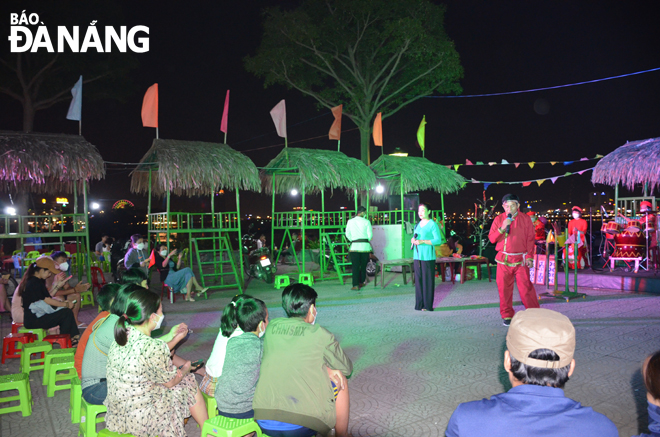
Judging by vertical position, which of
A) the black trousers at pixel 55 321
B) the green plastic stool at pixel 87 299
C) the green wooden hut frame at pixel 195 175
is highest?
the green wooden hut frame at pixel 195 175

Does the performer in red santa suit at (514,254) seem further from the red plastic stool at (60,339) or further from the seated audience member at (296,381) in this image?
the red plastic stool at (60,339)

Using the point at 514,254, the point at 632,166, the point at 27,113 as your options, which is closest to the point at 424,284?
the point at 514,254

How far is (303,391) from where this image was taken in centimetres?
275

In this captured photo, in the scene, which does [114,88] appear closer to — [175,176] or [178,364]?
[175,176]

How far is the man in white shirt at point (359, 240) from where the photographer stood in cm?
1037

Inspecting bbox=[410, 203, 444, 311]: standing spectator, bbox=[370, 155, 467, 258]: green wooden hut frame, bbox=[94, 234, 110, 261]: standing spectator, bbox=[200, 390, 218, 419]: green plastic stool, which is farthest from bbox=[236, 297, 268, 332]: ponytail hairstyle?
bbox=[94, 234, 110, 261]: standing spectator

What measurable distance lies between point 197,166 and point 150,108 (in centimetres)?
174

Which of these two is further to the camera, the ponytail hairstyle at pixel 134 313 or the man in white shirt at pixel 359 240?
the man in white shirt at pixel 359 240

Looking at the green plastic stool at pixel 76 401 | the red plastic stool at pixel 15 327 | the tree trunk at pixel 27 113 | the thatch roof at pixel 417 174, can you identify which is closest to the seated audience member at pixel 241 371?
the green plastic stool at pixel 76 401

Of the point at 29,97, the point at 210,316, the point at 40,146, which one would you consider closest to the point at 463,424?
the point at 210,316

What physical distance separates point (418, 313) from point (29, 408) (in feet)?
18.5

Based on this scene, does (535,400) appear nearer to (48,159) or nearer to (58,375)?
(58,375)

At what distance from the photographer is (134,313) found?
3105mm

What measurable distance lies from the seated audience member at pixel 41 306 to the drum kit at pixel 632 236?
11.6 meters
